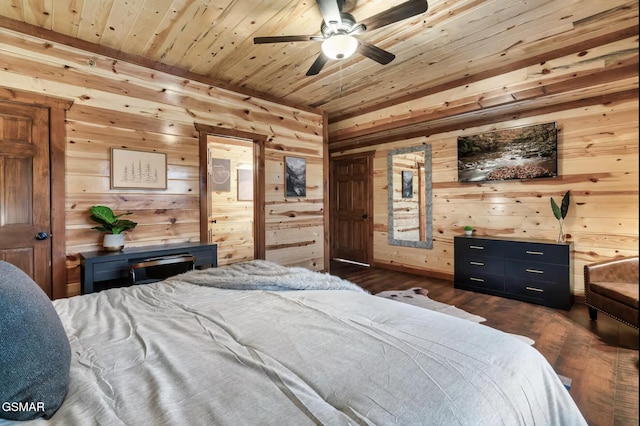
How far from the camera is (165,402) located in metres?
0.88

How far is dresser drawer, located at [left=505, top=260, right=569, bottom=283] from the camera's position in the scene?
132 inches

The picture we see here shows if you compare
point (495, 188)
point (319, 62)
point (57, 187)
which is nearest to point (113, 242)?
point (57, 187)

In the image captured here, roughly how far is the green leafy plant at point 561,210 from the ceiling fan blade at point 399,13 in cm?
262

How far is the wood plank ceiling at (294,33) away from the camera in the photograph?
2.45 m

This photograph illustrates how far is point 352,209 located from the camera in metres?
6.29

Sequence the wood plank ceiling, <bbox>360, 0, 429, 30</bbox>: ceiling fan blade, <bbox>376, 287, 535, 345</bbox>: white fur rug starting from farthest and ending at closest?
<bbox>376, 287, 535, 345</bbox>: white fur rug < the wood plank ceiling < <bbox>360, 0, 429, 30</bbox>: ceiling fan blade

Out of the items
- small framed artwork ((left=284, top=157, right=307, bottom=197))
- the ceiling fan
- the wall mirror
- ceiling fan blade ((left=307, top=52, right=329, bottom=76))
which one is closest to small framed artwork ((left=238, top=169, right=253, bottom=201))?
A: small framed artwork ((left=284, top=157, right=307, bottom=197))

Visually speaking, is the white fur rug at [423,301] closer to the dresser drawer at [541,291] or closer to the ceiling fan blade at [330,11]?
the dresser drawer at [541,291]

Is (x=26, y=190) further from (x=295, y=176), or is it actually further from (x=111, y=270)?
(x=295, y=176)

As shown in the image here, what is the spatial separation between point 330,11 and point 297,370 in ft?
7.34

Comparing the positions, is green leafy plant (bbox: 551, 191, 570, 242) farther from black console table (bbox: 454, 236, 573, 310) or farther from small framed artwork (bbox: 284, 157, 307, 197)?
small framed artwork (bbox: 284, 157, 307, 197)

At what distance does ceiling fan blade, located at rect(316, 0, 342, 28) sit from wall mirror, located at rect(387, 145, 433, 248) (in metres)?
3.17

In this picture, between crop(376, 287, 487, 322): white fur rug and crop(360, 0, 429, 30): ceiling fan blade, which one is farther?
crop(376, 287, 487, 322): white fur rug

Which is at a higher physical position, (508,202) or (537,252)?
(508,202)
